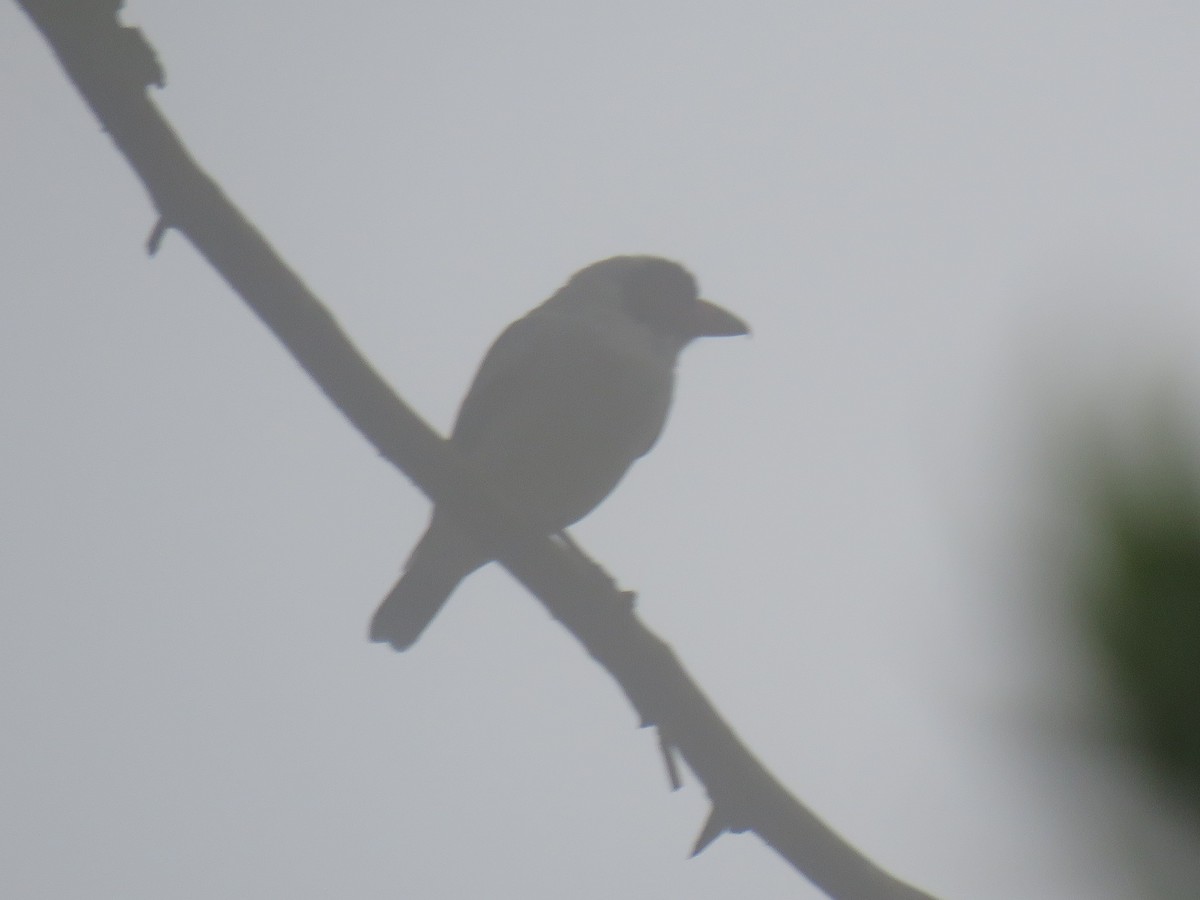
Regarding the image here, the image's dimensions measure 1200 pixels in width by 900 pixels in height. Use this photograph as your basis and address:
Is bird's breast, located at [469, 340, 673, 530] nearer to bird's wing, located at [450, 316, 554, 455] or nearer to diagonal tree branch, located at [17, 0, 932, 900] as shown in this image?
bird's wing, located at [450, 316, 554, 455]

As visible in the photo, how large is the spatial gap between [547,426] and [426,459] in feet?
6.87

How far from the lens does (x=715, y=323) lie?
5168 mm

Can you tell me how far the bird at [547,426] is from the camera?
14.5 ft

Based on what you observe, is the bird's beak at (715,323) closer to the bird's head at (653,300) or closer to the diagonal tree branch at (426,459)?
the bird's head at (653,300)

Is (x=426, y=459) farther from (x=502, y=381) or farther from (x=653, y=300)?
(x=653, y=300)

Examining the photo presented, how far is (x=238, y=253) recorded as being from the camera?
2.18 m

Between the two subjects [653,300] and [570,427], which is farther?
[653,300]

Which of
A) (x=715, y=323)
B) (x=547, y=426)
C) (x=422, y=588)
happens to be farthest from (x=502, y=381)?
(x=715, y=323)

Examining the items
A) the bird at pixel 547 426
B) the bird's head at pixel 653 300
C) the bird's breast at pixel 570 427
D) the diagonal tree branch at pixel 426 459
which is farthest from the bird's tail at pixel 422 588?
Answer: the diagonal tree branch at pixel 426 459

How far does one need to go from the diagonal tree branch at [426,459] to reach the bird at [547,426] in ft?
6.19

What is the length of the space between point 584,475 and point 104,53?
8.49 ft

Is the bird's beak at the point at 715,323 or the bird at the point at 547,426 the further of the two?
the bird's beak at the point at 715,323

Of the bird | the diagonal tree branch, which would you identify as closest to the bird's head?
the bird

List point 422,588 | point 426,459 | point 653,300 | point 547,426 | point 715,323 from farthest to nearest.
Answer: point 715,323
point 653,300
point 422,588
point 547,426
point 426,459
